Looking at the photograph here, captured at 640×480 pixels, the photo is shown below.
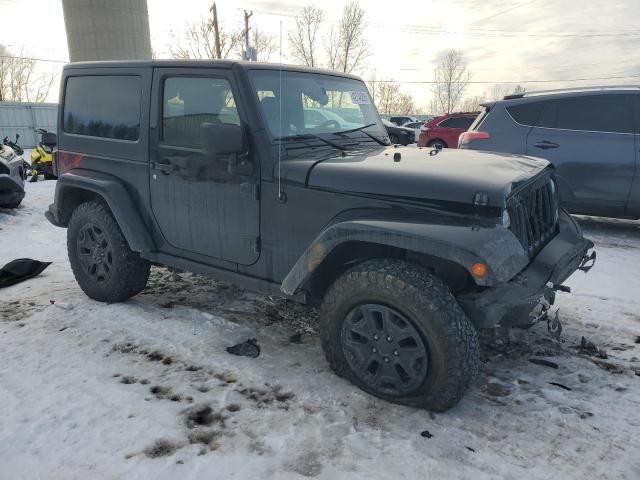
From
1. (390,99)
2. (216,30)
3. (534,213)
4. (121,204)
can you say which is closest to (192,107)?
(121,204)

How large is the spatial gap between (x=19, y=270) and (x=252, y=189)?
3166 millimetres

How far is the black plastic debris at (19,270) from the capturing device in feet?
15.5

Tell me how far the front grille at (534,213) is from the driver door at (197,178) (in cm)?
152

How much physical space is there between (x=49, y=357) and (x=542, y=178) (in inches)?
134

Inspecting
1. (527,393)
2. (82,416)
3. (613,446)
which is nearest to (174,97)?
(82,416)

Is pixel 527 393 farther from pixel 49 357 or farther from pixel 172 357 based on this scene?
pixel 49 357

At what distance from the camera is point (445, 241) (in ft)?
7.75

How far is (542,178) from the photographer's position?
10.4ft

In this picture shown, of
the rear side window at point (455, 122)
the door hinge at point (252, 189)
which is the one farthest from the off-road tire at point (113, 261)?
the rear side window at point (455, 122)

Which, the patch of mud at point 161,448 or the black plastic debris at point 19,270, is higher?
the black plastic debris at point 19,270

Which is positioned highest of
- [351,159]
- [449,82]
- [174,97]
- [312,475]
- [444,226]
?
[449,82]

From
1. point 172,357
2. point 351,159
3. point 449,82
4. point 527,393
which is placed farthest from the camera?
point 449,82

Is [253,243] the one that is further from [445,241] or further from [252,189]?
[445,241]

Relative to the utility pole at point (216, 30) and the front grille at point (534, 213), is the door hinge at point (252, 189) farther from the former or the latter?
the utility pole at point (216, 30)
